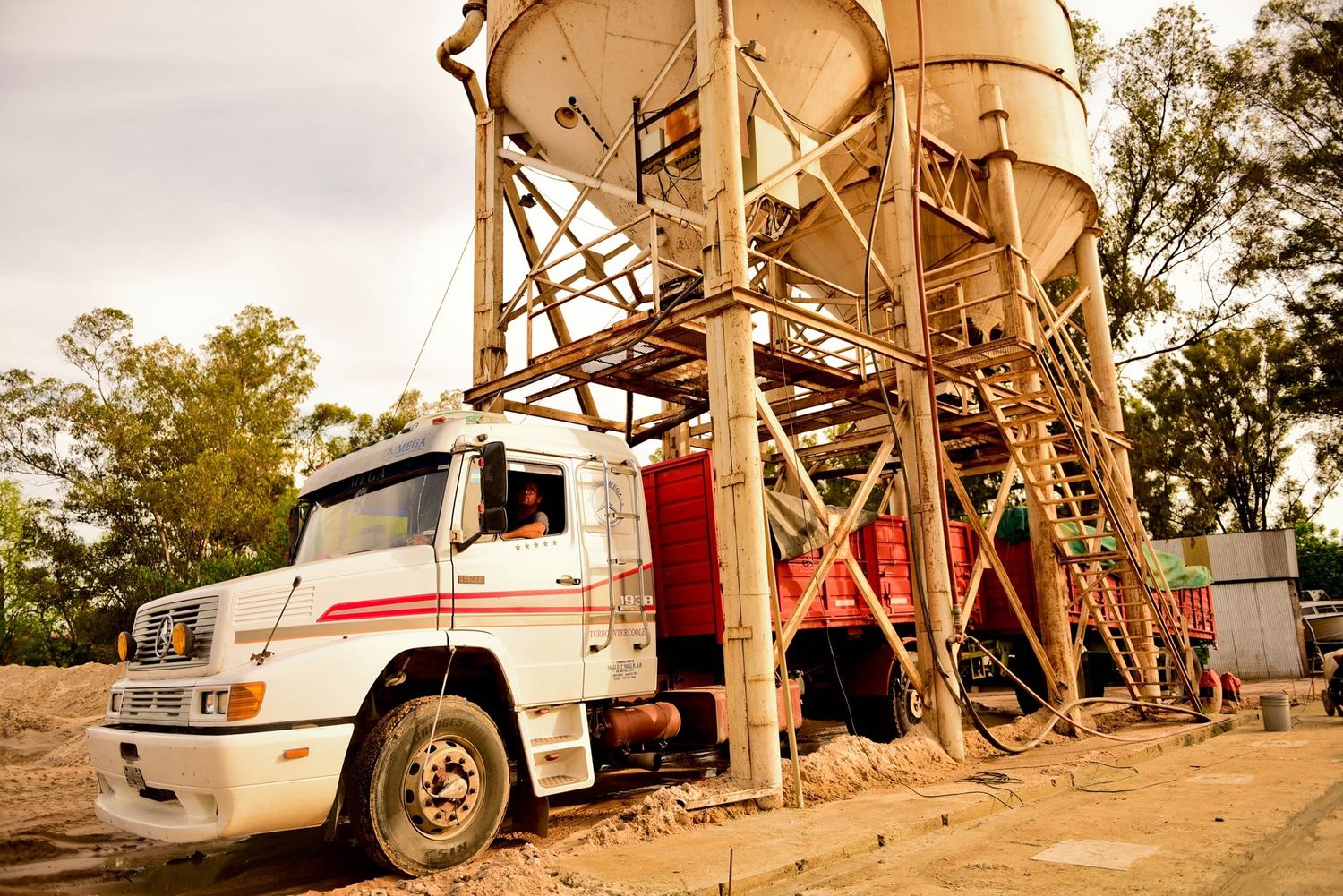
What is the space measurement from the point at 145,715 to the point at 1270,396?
36638 millimetres

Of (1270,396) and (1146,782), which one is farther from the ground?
(1270,396)

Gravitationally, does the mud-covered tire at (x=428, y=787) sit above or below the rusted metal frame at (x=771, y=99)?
below

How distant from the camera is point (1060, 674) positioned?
1123cm

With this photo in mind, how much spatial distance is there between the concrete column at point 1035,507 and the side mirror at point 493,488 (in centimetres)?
713

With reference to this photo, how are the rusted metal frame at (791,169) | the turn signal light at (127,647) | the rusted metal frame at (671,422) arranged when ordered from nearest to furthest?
the turn signal light at (127,647) < the rusted metal frame at (791,169) < the rusted metal frame at (671,422)

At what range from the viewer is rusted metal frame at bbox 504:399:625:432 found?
33.4ft

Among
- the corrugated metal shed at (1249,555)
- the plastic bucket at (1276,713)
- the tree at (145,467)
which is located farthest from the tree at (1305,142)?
the tree at (145,467)

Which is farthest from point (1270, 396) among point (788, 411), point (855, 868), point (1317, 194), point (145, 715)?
point (145, 715)

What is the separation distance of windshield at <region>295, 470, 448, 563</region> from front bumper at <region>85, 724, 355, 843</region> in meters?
1.41

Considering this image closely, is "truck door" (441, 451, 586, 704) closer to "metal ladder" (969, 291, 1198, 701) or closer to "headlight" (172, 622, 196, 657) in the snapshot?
"headlight" (172, 622, 196, 657)

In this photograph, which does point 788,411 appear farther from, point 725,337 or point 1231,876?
point 1231,876

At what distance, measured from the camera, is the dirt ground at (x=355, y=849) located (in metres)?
5.20

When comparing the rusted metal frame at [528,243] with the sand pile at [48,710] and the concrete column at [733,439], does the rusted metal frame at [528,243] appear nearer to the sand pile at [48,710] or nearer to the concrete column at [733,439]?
the concrete column at [733,439]

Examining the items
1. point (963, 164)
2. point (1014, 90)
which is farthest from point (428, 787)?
point (1014, 90)
